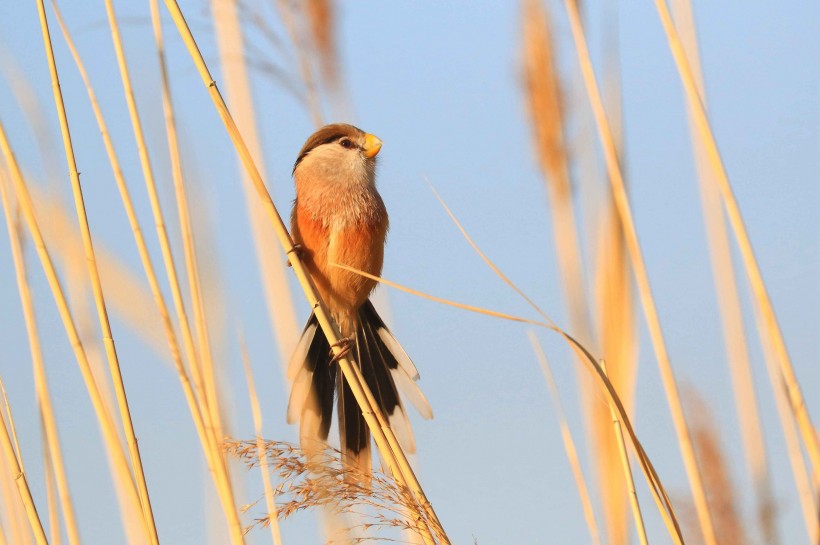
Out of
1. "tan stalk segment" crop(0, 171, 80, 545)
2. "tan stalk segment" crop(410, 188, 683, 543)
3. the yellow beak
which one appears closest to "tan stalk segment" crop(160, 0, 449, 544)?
"tan stalk segment" crop(410, 188, 683, 543)

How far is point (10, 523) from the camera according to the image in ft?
6.33

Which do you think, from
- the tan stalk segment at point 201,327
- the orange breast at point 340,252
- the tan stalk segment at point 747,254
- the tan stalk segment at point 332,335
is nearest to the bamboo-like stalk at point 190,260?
the tan stalk segment at point 201,327

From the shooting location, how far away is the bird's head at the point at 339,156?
8.60 ft

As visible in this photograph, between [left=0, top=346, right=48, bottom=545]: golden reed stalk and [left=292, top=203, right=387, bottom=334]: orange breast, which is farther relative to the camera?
[left=292, top=203, right=387, bottom=334]: orange breast

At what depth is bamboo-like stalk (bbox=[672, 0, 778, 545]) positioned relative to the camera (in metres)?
1.73

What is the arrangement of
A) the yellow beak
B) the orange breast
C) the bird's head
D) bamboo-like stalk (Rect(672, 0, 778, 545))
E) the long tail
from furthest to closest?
the yellow beak
the bird's head
the orange breast
the long tail
bamboo-like stalk (Rect(672, 0, 778, 545))

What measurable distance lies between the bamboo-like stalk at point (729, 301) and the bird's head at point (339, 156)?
3.72ft

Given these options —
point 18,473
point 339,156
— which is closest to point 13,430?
point 18,473

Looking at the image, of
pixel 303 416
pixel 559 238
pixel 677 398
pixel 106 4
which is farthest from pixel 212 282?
pixel 677 398

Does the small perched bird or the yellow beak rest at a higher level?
the yellow beak

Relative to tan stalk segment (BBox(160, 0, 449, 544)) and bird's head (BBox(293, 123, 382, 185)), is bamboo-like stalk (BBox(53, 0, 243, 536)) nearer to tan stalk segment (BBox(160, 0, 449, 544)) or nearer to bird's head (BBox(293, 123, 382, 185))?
tan stalk segment (BBox(160, 0, 449, 544))

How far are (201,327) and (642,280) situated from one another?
921mm

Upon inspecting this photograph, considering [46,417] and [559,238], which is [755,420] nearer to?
[559,238]

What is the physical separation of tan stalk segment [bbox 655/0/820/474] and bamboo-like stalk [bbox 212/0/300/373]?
1.00 metres
